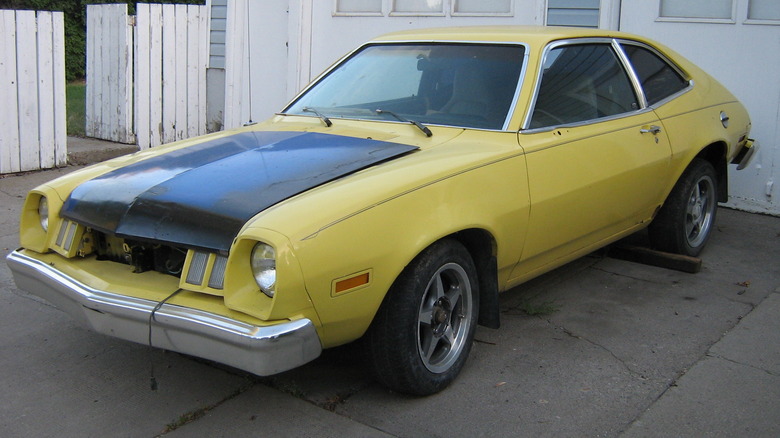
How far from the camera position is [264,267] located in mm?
3168

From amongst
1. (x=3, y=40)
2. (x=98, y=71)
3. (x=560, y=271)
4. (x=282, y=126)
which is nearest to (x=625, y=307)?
(x=560, y=271)

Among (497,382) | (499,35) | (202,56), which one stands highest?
(499,35)

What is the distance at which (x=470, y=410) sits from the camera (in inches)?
143

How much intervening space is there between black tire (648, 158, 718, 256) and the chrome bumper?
316 centimetres

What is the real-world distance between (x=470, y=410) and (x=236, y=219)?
4.32 feet

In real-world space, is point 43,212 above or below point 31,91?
below

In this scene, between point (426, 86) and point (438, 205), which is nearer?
point (438, 205)

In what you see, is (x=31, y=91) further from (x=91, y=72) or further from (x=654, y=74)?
(x=654, y=74)

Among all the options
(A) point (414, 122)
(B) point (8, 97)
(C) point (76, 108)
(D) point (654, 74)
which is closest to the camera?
(A) point (414, 122)

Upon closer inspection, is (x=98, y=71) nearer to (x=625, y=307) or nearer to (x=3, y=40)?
(x=3, y=40)

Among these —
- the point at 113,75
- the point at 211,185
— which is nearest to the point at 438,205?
the point at 211,185

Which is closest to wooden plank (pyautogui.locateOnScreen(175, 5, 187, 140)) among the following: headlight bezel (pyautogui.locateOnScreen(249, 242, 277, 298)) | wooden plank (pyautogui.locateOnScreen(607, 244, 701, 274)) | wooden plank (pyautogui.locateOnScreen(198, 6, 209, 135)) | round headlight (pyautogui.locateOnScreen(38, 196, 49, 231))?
wooden plank (pyautogui.locateOnScreen(198, 6, 209, 135))

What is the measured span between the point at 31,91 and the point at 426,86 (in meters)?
5.30

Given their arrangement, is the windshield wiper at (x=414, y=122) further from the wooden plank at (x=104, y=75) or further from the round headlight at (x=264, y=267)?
the wooden plank at (x=104, y=75)
